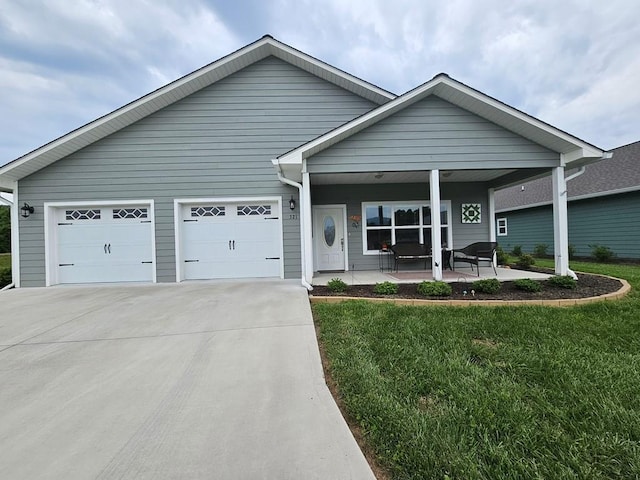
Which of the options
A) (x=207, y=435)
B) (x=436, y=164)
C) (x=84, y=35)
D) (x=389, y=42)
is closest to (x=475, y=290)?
(x=436, y=164)

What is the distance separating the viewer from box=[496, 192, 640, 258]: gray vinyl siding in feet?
38.1

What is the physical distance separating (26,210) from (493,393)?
1077 cm

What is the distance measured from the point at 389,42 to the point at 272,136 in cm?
793

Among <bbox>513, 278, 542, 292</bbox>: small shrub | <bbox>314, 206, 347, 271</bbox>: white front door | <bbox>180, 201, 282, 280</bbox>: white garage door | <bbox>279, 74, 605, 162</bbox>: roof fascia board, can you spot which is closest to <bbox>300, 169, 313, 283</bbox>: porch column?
<bbox>279, 74, 605, 162</bbox>: roof fascia board

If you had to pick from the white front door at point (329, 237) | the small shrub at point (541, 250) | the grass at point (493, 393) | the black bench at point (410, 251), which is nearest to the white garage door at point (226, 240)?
the white front door at point (329, 237)

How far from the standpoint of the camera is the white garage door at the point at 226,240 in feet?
26.9

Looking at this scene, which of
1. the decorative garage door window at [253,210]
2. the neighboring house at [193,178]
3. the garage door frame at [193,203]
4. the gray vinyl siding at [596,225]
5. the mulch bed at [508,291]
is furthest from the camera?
the gray vinyl siding at [596,225]

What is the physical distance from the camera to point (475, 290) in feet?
19.1

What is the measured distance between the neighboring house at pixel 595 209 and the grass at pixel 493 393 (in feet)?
35.8

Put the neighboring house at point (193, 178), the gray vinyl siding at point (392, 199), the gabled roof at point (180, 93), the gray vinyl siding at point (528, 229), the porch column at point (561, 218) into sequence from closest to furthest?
the porch column at point (561, 218), the gabled roof at point (180, 93), the neighboring house at point (193, 178), the gray vinyl siding at point (392, 199), the gray vinyl siding at point (528, 229)

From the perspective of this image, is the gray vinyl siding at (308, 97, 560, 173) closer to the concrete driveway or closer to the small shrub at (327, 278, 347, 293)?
the small shrub at (327, 278, 347, 293)

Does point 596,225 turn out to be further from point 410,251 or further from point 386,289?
point 386,289

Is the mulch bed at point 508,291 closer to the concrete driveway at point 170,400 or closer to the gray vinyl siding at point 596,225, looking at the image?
the concrete driveway at point 170,400

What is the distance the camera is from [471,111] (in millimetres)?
6523
